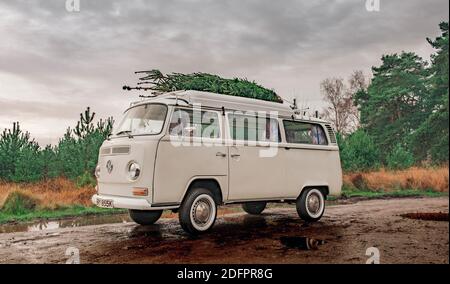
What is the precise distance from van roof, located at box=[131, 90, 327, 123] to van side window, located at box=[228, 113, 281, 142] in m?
0.19

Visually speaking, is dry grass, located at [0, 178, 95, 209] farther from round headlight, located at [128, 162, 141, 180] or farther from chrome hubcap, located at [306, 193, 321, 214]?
chrome hubcap, located at [306, 193, 321, 214]

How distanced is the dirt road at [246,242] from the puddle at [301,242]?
0.6 inches

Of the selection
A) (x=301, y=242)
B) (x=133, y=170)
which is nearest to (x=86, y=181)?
(x=133, y=170)

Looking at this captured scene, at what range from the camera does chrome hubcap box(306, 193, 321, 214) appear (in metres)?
8.05

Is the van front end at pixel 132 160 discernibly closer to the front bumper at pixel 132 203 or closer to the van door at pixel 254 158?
the front bumper at pixel 132 203

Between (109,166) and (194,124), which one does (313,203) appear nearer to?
(194,124)

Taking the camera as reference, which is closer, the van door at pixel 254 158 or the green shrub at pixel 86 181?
the van door at pixel 254 158

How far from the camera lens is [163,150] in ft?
19.0

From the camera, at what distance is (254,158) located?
7004 mm

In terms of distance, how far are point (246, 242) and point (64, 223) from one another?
524 centimetres

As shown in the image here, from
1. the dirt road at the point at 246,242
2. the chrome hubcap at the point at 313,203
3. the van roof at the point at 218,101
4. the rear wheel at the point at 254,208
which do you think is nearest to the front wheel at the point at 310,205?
the chrome hubcap at the point at 313,203

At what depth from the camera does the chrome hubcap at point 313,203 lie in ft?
26.4

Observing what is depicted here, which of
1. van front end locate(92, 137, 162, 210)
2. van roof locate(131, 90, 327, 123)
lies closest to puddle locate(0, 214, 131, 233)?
van front end locate(92, 137, 162, 210)
